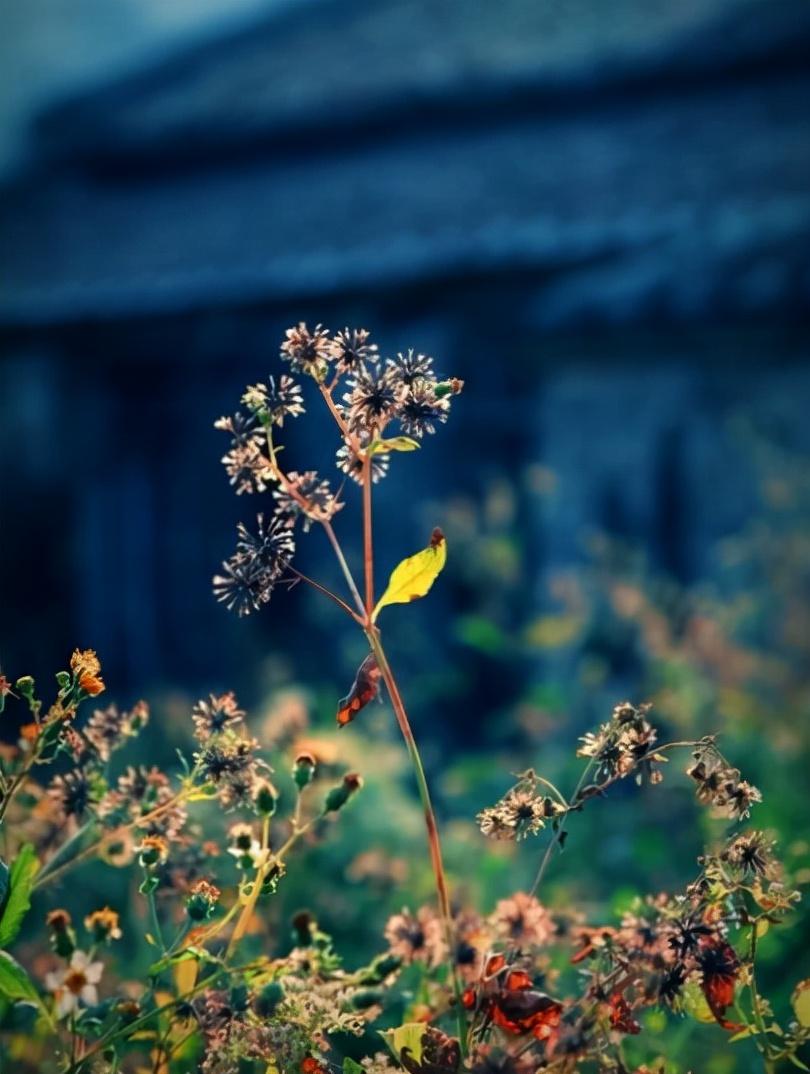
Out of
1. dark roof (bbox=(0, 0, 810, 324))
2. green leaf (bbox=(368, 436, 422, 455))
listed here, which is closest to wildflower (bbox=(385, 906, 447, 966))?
green leaf (bbox=(368, 436, 422, 455))

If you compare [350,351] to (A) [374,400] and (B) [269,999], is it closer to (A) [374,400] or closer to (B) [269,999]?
(A) [374,400]

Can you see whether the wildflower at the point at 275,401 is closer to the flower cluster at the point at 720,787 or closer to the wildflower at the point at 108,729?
the wildflower at the point at 108,729

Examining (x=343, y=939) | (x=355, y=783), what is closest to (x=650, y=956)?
(x=355, y=783)

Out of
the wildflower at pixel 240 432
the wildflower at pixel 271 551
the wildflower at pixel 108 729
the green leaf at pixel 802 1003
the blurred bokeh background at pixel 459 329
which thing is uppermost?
the blurred bokeh background at pixel 459 329

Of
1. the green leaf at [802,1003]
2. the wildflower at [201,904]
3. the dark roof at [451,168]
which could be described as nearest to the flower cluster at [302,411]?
the wildflower at [201,904]

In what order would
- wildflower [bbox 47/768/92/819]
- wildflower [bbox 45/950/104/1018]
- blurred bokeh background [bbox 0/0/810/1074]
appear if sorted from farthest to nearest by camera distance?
blurred bokeh background [bbox 0/0/810/1074] < wildflower [bbox 47/768/92/819] < wildflower [bbox 45/950/104/1018]

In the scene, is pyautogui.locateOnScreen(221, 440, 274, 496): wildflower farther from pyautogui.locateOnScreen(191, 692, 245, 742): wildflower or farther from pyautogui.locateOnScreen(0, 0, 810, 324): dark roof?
pyautogui.locateOnScreen(0, 0, 810, 324): dark roof

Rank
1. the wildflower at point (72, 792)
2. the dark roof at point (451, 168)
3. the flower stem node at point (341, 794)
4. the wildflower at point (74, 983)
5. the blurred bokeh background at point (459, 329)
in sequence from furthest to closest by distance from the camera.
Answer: the dark roof at point (451, 168), the blurred bokeh background at point (459, 329), the wildflower at point (72, 792), the flower stem node at point (341, 794), the wildflower at point (74, 983)
